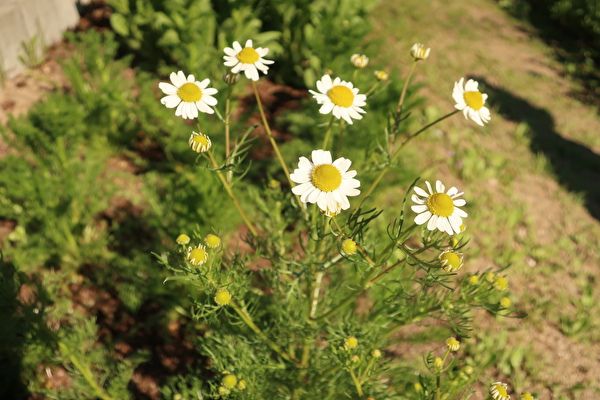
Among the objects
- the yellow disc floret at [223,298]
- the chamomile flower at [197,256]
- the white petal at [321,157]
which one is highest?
the white petal at [321,157]

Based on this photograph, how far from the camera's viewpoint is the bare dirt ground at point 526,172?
2.69 m

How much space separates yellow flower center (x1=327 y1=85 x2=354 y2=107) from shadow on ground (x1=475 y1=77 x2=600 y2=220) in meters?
3.02

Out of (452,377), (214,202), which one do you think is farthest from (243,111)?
(452,377)

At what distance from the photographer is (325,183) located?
3.95ft

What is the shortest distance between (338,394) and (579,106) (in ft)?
14.0

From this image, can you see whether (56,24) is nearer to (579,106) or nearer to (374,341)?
(374,341)

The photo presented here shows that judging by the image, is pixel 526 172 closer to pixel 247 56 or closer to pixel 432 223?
pixel 432 223

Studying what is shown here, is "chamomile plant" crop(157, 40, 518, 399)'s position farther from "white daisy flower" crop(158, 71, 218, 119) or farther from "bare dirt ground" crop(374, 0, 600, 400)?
"bare dirt ground" crop(374, 0, 600, 400)

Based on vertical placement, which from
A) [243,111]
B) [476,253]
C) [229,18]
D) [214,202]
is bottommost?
[476,253]

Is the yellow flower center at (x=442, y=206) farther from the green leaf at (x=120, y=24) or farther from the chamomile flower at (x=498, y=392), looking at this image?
the green leaf at (x=120, y=24)

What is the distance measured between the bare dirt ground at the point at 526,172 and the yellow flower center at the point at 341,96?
5.96 feet

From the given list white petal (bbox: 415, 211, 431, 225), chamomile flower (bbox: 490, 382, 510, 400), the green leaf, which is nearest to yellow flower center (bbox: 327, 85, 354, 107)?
white petal (bbox: 415, 211, 431, 225)

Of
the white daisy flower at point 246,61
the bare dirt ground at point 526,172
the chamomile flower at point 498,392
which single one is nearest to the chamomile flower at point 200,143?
the white daisy flower at point 246,61

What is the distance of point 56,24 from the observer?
3.82 metres
